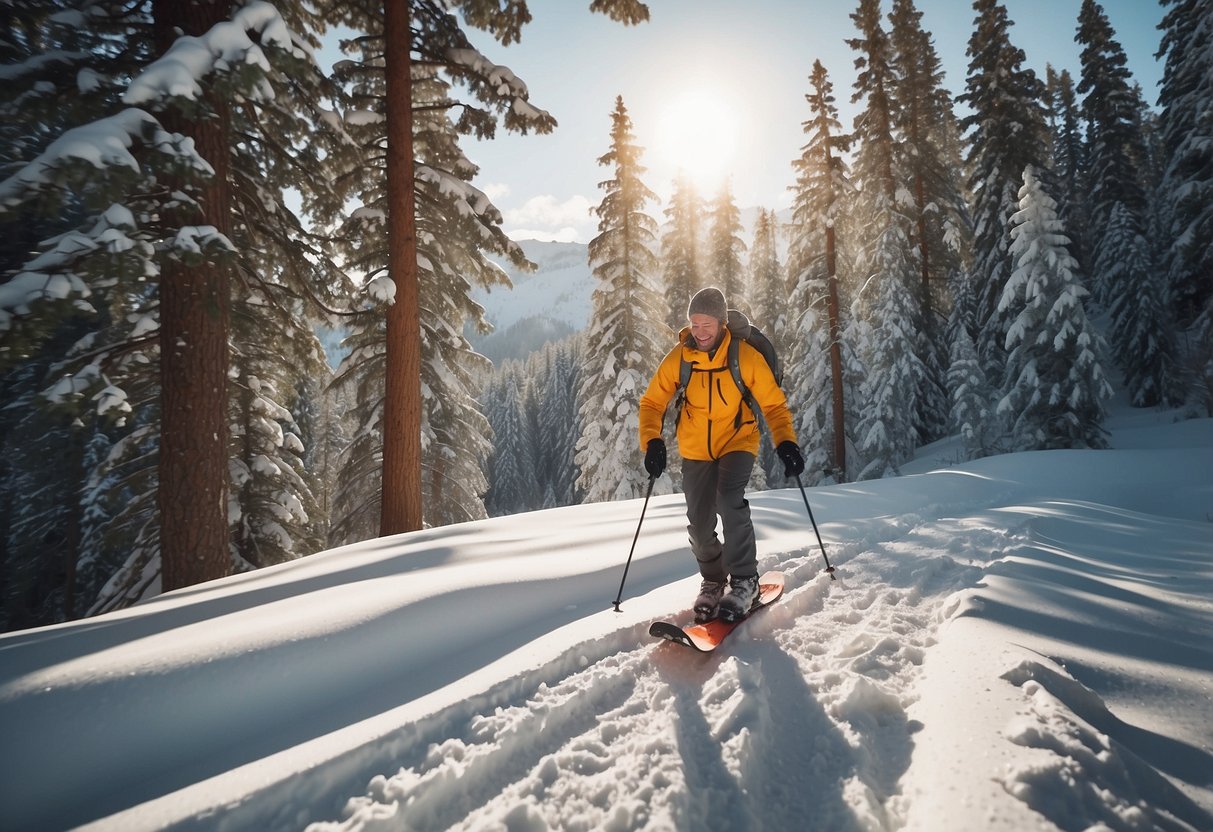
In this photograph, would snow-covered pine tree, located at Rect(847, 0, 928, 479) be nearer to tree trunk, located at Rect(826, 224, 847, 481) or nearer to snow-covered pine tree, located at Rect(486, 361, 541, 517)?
tree trunk, located at Rect(826, 224, 847, 481)

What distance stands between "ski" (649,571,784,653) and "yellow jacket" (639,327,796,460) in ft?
3.61

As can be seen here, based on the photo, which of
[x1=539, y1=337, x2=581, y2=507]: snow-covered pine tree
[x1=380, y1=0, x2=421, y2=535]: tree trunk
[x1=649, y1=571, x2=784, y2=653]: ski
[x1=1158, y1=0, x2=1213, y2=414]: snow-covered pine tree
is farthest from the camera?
[x1=539, y1=337, x2=581, y2=507]: snow-covered pine tree

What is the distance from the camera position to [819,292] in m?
19.5

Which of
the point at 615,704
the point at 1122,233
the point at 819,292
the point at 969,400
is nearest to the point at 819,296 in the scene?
the point at 819,292

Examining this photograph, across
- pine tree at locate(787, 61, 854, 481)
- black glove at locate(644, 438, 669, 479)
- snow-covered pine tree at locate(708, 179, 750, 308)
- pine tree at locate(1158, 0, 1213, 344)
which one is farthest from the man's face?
snow-covered pine tree at locate(708, 179, 750, 308)

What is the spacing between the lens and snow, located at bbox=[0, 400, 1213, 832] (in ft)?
5.88

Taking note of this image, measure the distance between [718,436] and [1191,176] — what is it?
28.2 metres

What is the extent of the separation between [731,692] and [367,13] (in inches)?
390

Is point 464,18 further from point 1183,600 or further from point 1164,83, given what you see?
point 1164,83

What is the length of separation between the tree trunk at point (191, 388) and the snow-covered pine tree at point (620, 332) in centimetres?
1213

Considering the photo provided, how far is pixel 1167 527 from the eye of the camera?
580 centimetres

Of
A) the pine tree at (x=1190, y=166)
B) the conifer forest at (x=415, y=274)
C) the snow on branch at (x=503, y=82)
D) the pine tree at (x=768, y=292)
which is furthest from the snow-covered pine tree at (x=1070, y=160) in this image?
the snow on branch at (x=503, y=82)

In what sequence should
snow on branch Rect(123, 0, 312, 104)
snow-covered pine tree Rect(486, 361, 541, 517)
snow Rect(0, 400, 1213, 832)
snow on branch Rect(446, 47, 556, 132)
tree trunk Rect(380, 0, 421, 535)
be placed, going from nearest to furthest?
snow Rect(0, 400, 1213, 832) → snow on branch Rect(123, 0, 312, 104) → tree trunk Rect(380, 0, 421, 535) → snow on branch Rect(446, 47, 556, 132) → snow-covered pine tree Rect(486, 361, 541, 517)

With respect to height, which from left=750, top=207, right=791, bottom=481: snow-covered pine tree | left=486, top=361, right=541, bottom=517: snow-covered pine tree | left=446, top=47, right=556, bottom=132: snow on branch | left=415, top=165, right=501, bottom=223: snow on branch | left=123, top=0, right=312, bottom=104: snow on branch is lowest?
left=486, top=361, right=541, bottom=517: snow-covered pine tree
